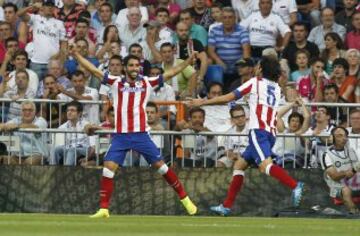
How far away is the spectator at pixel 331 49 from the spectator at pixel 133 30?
3.46 metres

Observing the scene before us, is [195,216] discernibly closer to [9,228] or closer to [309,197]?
[309,197]

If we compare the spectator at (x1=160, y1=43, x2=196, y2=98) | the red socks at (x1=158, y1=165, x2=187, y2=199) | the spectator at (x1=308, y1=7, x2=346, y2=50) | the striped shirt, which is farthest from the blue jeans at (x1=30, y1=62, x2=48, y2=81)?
the red socks at (x1=158, y1=165, x2=187, y2=199)

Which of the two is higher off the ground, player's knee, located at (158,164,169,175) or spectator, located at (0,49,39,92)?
spectator, located at (0,49,39,92)

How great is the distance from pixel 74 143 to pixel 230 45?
431cm

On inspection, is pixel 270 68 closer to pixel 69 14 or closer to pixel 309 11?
pixel 309 11

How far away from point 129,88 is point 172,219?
215 cm

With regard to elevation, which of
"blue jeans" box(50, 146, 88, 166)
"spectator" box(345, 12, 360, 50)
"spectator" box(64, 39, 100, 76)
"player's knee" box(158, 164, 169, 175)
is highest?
"spectator" box(345, 12, 360, 50)

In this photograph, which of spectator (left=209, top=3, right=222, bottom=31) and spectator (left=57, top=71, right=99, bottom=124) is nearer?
spectator (left=57, top=71, right=99, bottom=124)

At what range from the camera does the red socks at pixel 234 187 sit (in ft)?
64.7

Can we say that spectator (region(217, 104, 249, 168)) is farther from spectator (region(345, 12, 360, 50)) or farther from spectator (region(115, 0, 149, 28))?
spectator (region(115, 0, 149, 28))

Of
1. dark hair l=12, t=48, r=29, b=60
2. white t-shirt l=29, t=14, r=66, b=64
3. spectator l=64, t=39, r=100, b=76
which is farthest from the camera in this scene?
white t-shirt l=29, t=14, r=66, b=64

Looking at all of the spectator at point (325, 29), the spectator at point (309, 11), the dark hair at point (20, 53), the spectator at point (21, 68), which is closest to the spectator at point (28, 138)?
the spectator at point (21, 68)

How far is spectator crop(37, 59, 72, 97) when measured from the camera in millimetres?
23719

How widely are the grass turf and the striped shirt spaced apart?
21.1 feet
